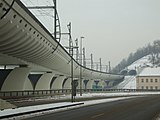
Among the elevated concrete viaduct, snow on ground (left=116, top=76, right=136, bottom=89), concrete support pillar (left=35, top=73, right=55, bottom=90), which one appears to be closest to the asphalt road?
the elevated concrete viaduct

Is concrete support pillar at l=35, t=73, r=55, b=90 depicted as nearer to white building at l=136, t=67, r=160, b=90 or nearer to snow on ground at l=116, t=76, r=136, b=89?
white building at l=136, t=67, r=160, b=90

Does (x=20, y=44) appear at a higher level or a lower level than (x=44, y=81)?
higher

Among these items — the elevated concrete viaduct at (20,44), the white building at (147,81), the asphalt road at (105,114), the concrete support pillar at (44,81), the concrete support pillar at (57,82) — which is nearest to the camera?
the asphalt road at (105,114)

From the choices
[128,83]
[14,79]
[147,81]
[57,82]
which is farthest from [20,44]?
[128,83]

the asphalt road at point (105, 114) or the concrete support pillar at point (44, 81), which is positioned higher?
the concrete support pillar at point (44, 81)

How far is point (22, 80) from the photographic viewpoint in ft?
196

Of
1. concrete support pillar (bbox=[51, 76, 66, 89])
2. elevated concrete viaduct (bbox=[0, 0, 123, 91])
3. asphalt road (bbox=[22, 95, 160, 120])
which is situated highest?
elevated concrete viaduct (bbox=[0, 0, 123, 91])

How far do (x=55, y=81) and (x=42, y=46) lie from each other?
182ft

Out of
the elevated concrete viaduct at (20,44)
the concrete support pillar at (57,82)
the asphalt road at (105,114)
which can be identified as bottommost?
the asphalt road at (105,114)

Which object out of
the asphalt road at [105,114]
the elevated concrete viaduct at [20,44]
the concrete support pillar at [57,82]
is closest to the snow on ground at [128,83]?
the concrete support pillar at [57,82]

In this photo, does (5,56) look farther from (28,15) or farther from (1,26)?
(1,26)

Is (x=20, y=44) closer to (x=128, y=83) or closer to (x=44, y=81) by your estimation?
(x=44, y=81)

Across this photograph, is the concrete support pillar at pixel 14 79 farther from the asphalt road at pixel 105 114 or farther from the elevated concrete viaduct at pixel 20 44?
the asphalt road at pixel 105 114

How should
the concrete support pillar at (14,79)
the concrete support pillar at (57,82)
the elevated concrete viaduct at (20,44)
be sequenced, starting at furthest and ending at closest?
the concrete support pillar at (57,82) → the concrete support pillar at (14,79) → the elevated concrete viaduct at (20,44)
